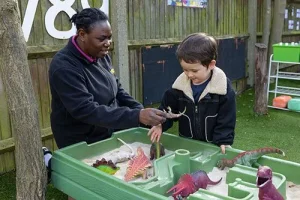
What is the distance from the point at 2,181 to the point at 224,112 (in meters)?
2.15

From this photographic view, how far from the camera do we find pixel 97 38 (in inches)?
76.1

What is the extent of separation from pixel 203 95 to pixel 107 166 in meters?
0.60

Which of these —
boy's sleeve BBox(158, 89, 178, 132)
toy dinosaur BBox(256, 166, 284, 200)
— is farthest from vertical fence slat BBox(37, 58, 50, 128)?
toy dinosaur BBox(256, 166, 284, 200)

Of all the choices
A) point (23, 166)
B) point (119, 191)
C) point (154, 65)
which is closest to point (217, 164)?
point (119, 191)

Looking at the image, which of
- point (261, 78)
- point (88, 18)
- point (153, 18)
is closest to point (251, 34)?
point (261, 78)

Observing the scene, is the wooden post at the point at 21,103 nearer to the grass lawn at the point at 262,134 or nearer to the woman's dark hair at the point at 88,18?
the woman's dark hair at the point at 88,18

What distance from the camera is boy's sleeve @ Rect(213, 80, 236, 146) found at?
1808mm

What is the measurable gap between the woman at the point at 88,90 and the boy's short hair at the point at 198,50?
0.30 m

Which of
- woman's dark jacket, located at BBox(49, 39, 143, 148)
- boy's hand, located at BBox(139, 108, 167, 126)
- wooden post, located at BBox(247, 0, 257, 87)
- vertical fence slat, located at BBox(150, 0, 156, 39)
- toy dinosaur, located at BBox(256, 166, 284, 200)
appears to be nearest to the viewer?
toy dinosaur, located at BBox(256, 166, 284, 200)

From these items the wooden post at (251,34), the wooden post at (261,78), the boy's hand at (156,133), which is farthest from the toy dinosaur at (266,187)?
the wooden post at (251,34)

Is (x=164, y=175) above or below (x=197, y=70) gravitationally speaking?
below

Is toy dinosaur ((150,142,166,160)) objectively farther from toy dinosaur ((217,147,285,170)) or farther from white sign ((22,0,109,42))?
Result: white sign ((22,0,109,42))

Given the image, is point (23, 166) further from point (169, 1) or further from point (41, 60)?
point (169, 1)

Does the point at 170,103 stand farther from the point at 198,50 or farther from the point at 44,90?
the point at 44,90
